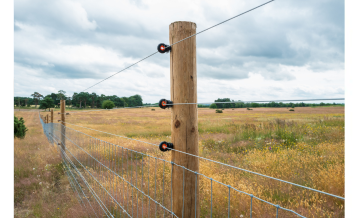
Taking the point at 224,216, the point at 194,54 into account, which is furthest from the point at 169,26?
the point at 224,216

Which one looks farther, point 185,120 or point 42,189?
point 42,189

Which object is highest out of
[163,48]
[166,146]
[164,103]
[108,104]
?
[163,48]

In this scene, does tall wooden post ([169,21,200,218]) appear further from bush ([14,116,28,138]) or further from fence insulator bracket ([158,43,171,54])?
bush ([14,116,28,138])

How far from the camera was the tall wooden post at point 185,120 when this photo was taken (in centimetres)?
171

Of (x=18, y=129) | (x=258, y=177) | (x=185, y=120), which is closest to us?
(x=185, y=120)

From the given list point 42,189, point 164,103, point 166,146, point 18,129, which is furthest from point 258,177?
point 18,129

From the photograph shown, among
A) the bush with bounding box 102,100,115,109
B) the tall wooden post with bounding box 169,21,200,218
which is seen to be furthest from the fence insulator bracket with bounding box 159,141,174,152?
the bush with bounding box 102,100,115,109

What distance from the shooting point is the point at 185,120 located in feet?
5.57

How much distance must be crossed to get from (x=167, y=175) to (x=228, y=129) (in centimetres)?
658

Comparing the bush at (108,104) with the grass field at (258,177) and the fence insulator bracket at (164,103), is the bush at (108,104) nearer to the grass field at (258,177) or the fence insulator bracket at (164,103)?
the grass field at (258,177)

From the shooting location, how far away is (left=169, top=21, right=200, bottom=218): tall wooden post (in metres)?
1.71

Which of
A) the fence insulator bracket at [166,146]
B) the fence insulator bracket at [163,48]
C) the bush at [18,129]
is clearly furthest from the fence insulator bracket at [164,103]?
the bush at [18,129]

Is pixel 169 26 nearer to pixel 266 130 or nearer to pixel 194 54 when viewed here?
pixel 194 54

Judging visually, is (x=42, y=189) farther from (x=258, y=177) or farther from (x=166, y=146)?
(x=258, y=177)
